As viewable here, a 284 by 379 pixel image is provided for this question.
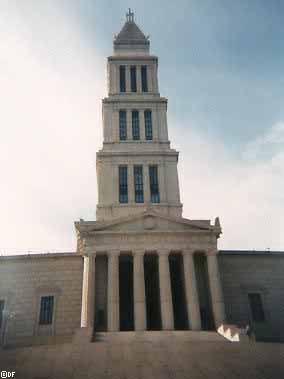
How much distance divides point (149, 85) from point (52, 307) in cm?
3259

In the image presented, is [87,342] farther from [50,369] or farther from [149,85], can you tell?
[149,85]

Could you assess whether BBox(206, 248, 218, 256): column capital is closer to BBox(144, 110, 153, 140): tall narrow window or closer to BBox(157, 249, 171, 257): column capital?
BBox(157, 249, 171, 257): column capital

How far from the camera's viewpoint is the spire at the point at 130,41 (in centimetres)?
5622

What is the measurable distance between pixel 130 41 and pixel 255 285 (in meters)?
38.9

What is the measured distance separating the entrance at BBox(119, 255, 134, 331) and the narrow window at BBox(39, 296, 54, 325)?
6732 mm

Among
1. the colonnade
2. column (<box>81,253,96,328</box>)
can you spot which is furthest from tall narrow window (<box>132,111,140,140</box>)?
column (<box>81,253,96,328</box>)

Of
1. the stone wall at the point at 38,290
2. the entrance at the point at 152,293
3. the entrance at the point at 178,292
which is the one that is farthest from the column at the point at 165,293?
the stone wall at the point at 38,290

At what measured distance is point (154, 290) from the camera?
3950 centimetres

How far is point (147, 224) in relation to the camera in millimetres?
36344

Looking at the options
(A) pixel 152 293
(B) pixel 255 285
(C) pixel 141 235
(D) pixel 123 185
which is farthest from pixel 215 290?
(D) pixel 123 185

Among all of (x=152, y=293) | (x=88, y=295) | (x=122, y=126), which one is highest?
(x=122, y=126)

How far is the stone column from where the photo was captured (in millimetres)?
33219

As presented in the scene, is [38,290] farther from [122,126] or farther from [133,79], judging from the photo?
[133,79]

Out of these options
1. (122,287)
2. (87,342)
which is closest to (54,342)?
(87,342)
